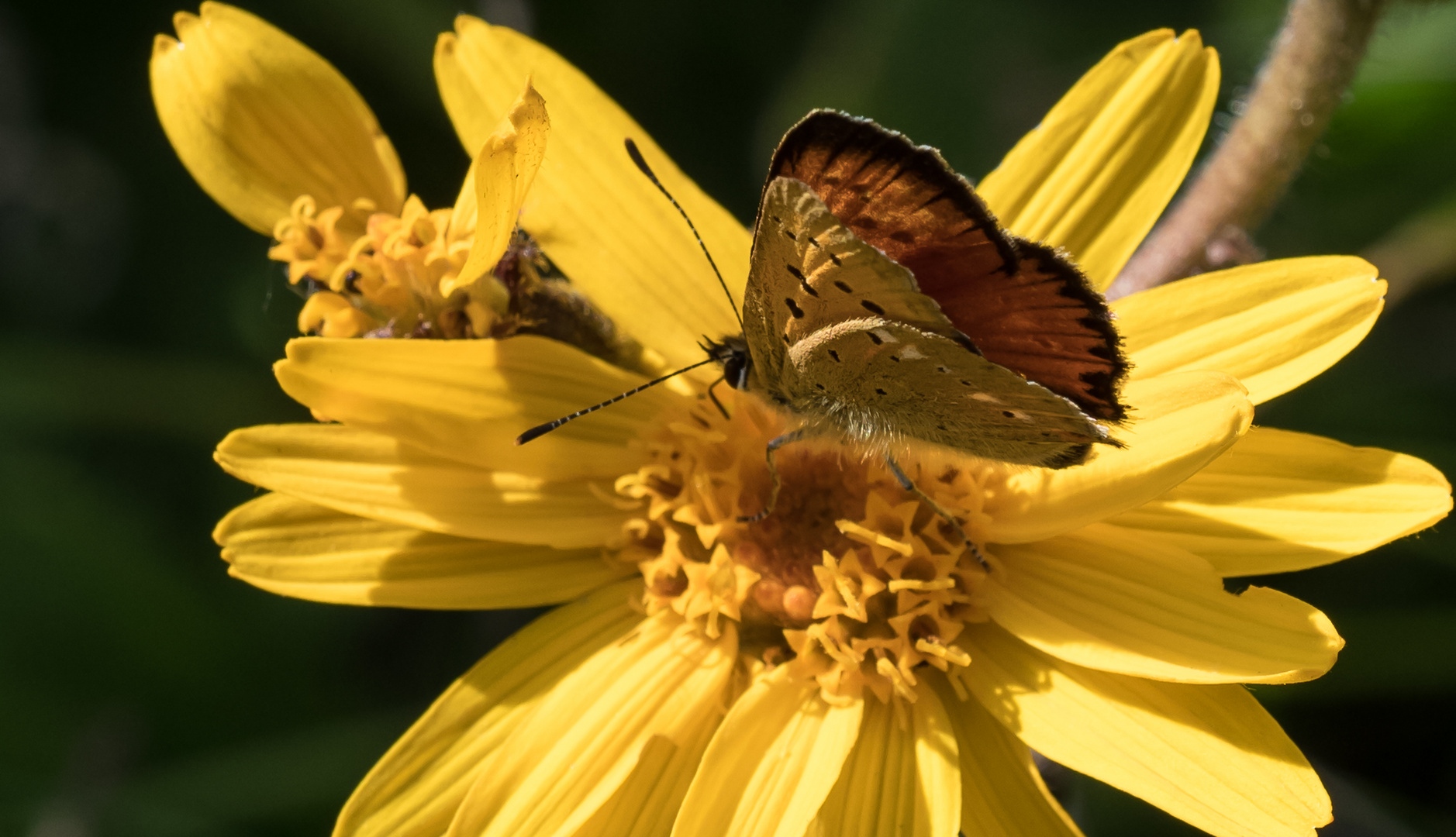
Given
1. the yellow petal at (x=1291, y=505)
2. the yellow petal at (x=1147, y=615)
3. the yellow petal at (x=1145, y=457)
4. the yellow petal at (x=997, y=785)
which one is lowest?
the yellow petal at (x=997, y=785)

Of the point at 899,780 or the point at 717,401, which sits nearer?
the point at 899,780

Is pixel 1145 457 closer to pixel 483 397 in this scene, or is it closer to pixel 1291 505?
pixel 1291 505

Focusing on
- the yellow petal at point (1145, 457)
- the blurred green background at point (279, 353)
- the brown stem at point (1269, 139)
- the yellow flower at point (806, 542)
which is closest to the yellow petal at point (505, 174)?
the yellow flower at point (806, 542)

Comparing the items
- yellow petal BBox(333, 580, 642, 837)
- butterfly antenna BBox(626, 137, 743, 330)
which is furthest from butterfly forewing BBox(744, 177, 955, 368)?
yellow petal BBox(333, 580, 642, 837)

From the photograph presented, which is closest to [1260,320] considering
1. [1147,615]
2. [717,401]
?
[1147,615]

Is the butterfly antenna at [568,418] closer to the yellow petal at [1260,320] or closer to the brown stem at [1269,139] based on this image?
the yellow petal at [1260,320]

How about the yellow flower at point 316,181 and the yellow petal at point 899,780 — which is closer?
the yellow petal at point 899,780

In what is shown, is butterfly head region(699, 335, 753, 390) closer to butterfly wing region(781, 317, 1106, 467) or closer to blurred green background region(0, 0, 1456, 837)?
butterfly wing region(781, 317, 1106, 467)
